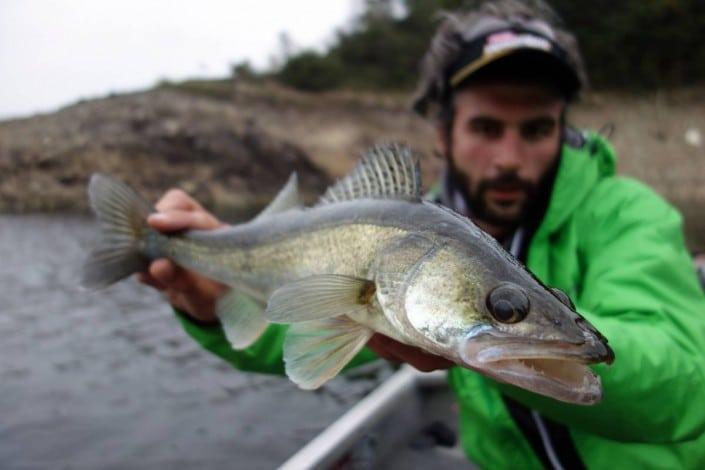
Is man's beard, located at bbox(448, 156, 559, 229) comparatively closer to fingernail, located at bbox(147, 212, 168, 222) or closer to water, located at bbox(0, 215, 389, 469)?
fingernail, located at bbox(147, 212, 168, 222)

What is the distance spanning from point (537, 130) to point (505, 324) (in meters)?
1.96

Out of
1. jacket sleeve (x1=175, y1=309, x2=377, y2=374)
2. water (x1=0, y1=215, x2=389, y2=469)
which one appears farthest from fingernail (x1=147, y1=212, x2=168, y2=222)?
water (x1=0, y1=215, x2=389, y2=469)

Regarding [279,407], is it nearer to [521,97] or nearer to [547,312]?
[521,97]

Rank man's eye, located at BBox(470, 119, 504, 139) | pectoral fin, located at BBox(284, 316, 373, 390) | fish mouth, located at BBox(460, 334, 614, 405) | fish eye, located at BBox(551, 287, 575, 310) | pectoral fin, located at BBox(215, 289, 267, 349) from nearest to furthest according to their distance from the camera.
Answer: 1. fish mouth, located at BBox(460, 334, 614, 405)
2. fish eye, located at BBox(551, 287, 575, 310)
3. pectoral fin, located at BBox(284, 316, 373, 390)
4. pectoral fin, located at BBox(215, 289, 267, 349)
5. man's eye, located at BBox(470, 119, 504, 139)

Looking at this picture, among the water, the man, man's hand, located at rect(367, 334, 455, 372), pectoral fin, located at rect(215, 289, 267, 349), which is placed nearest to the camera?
man's hand, located at rect(367, 334, 455, 372)

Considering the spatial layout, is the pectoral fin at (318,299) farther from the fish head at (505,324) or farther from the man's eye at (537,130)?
the man's eye at (537,130)

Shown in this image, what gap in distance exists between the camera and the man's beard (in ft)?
9.97

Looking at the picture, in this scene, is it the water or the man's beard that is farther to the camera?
the water

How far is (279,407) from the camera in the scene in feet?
23.5

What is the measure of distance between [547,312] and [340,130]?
104 feet

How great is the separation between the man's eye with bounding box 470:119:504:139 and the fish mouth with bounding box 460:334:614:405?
1940 millimetres

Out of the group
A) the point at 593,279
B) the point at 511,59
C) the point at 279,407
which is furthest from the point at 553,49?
the point at 279,407

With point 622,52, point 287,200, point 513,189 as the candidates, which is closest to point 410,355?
point 287,200

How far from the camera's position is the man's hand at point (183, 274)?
270 centimetres
